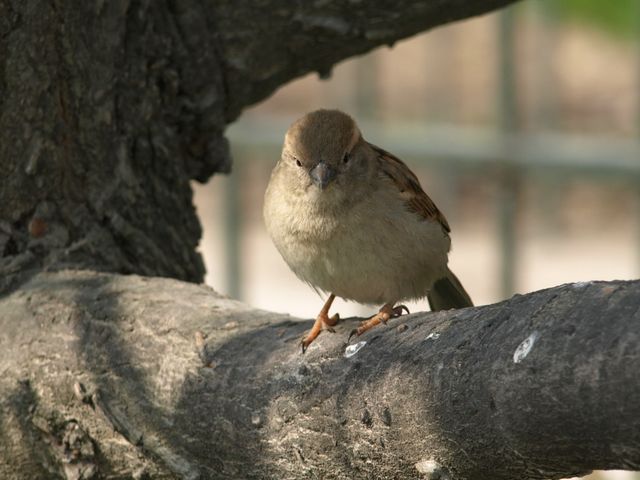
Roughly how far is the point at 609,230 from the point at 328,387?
865cm

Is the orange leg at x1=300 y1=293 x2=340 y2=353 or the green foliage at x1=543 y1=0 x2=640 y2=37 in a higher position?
the green foliage at x1=543 y1=0 x2=640 y2=37

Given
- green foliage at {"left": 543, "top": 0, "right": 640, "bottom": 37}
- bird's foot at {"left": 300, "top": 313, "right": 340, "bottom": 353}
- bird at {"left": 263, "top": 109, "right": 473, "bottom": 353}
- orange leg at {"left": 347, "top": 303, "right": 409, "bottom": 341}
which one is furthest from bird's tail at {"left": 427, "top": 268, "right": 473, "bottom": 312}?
green foliage at {"left": 543, "top": 0, "right": 640, "bottom": 37}

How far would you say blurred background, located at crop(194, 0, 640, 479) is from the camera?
22.7 ft

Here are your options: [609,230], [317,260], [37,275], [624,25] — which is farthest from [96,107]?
[624,25]

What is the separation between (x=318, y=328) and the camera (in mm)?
2904

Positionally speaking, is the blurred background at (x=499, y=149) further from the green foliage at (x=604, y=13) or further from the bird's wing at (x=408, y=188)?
the bird's wing at (x=408, y=188)

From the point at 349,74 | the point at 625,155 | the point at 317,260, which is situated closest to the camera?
the point at 317,260

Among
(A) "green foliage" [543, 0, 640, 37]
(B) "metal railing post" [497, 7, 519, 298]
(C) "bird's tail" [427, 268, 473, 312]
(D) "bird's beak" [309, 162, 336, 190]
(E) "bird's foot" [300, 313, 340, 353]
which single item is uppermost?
(A) "green foliage" [543, 0, 640, 37]

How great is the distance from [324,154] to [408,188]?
295mm

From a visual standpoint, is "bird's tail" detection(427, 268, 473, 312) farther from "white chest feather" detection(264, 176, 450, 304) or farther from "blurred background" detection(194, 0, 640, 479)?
"blurred background" detection(194, 0, 640, 479)

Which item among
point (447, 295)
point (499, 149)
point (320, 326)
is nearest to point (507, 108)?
point (499, 149)

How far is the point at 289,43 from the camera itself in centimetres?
371

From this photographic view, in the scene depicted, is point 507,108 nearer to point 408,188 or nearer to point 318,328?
point 408,188

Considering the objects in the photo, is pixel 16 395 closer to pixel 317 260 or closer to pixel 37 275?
pixel 37 275
